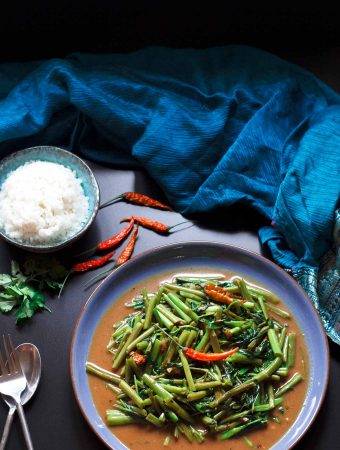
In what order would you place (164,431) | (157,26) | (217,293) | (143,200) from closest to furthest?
(164,431) → (217,293) → (143,200) → (157,26)

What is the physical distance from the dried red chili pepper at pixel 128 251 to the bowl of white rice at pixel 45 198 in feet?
0.45

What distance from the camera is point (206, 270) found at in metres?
1.91

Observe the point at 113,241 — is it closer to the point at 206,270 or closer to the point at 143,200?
the point at 143,200

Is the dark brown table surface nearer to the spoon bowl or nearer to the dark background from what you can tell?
the spoon bowl

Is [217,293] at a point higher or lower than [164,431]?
higher

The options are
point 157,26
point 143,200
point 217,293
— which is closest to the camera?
point 217,293

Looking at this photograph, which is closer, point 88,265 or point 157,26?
point 88,265

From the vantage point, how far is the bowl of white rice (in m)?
1.84

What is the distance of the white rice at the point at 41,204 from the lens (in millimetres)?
1842

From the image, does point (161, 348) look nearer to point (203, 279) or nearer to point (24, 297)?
point (203, 279)

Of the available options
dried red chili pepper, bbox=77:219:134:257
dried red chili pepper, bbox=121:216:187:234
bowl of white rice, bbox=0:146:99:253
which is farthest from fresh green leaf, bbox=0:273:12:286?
dried red chili pepper, bbox=121:216:187:234

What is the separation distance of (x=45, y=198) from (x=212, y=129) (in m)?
0.52

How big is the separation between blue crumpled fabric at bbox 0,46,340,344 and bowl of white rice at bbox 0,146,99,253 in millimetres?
104

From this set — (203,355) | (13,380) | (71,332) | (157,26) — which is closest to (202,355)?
(203,355)
